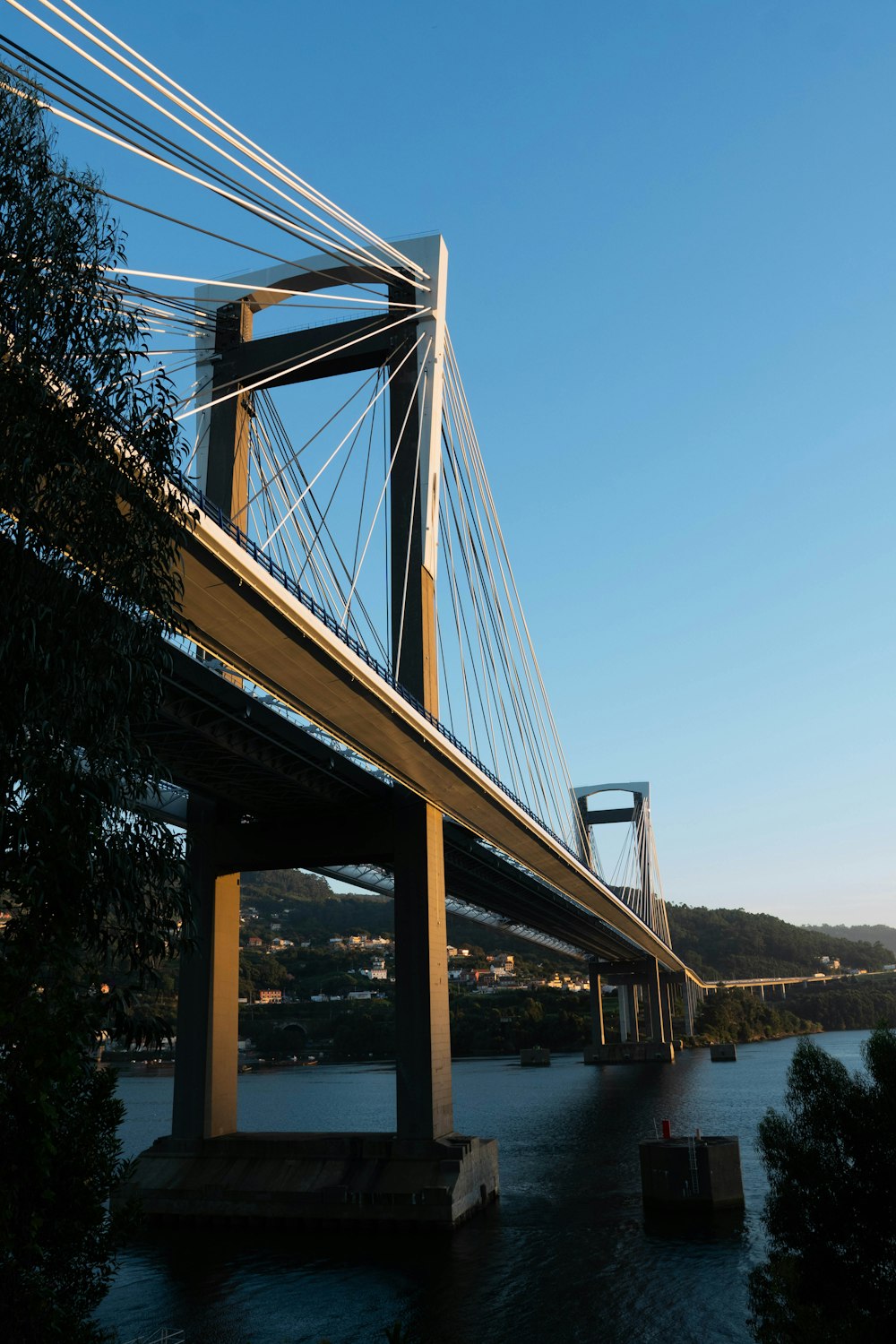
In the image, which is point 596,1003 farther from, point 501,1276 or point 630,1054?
point 501,1276

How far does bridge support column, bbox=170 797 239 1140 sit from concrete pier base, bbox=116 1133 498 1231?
44.9 inches

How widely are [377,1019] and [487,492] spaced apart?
98.0 meters

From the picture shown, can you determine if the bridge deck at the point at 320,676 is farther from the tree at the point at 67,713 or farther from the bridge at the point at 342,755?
the tree at the point at 67,713

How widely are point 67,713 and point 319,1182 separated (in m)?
25.3

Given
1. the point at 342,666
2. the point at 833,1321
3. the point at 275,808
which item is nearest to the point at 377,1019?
the point at 275,808

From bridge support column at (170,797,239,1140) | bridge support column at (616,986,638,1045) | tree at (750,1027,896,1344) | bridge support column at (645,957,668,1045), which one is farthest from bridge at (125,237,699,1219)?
bridge support column at (616,986,638,1045)

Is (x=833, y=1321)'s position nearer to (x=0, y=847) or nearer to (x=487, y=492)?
(x=0, y=847)

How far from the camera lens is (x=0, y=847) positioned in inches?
402

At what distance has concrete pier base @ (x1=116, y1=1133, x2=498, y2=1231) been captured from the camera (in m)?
30.7

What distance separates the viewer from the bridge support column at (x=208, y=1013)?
115ft

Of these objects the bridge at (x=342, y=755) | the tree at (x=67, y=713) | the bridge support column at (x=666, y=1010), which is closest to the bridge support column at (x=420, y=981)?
the bridge at (x=342, y=755)

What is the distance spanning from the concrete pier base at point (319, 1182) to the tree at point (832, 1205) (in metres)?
15.9

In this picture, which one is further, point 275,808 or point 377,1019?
point 377,1019

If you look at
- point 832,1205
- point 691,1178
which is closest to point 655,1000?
point 691,1178
